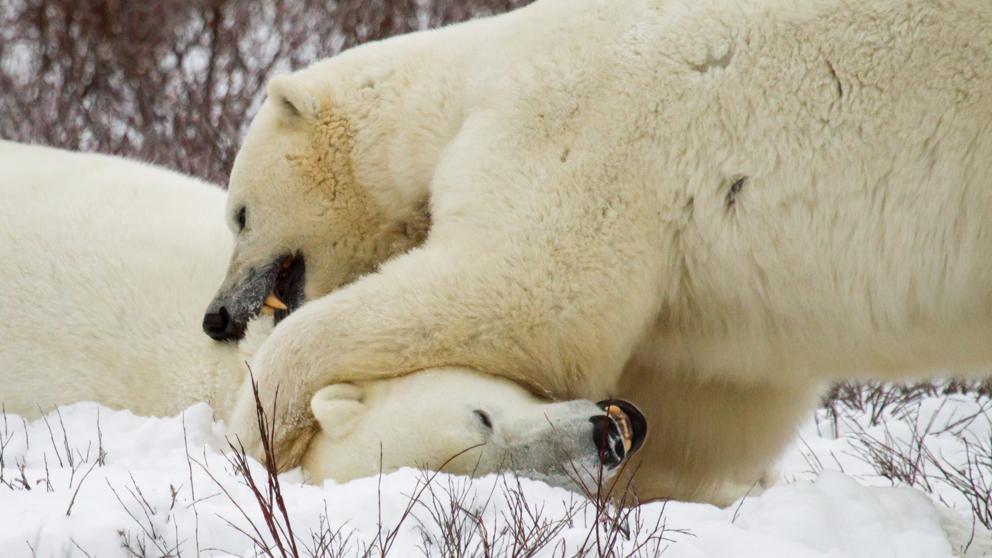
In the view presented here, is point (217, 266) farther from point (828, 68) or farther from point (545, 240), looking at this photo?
point (828, 68)

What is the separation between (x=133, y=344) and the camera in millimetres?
4043

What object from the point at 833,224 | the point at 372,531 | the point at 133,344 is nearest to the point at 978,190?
the point at 833,224

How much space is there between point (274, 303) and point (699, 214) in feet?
5.01

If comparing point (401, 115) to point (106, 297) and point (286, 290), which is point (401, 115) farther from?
point (106, 297)

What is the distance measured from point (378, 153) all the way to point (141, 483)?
153cm

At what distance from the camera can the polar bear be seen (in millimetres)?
3180

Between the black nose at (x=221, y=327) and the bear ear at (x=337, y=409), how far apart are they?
0.77 metres

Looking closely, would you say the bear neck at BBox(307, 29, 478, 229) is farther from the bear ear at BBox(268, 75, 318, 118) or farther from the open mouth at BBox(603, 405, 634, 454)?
the open mouth at BBox(603, 405, 634, 454)

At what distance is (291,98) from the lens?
4043 millimetres

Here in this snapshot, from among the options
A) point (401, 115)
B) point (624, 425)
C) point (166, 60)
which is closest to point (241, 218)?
point (401, 115)

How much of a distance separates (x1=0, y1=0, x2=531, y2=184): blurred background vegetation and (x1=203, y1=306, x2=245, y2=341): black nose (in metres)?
2.91

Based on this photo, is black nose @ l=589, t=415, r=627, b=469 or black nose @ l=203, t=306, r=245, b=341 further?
black nose @ l=203, t=306, r=245, b=341

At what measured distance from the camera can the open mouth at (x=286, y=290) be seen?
416 centimetres

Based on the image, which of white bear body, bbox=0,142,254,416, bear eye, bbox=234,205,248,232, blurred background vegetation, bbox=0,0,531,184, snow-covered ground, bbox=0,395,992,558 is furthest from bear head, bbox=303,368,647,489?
blurred background vegetation, bbox=0,0,531,184
